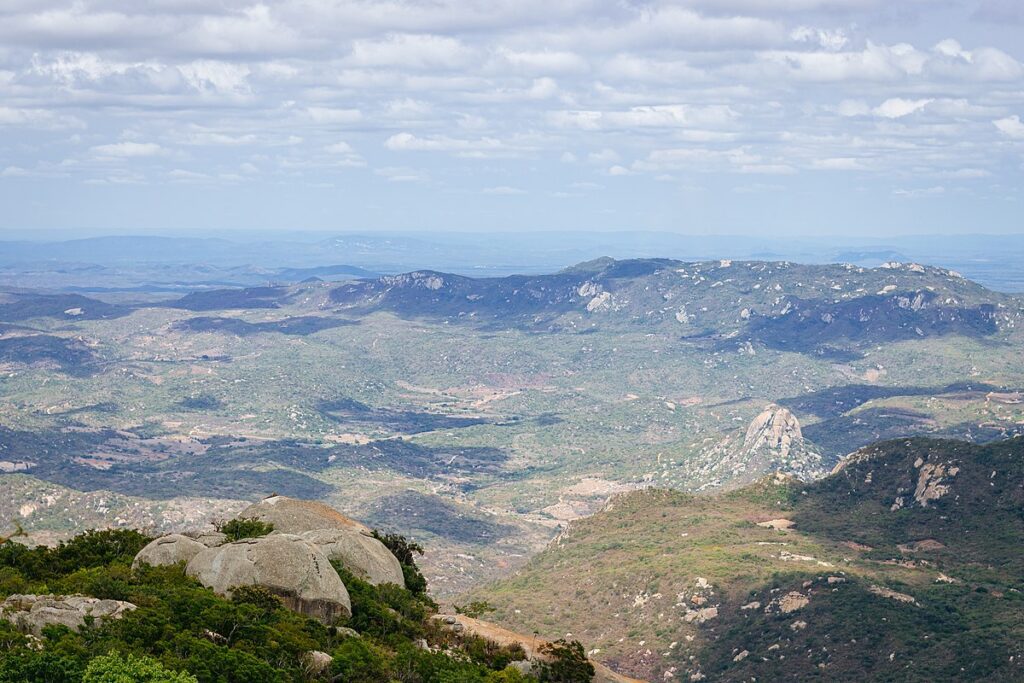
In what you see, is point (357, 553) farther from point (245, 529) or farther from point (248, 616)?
point (248, 616)

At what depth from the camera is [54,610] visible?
5403 centimetres

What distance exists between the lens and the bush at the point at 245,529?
71.2m

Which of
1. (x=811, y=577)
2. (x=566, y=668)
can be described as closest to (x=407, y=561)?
(x=566, y=668)

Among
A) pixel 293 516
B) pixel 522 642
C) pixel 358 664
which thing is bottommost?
pixel 522 642

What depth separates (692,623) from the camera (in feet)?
421

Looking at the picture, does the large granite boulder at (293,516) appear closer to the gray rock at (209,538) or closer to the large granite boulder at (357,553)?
Result: the large granite boulder at (357,553)

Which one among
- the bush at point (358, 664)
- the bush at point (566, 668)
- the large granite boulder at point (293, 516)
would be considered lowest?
the bush at point (566, 668)

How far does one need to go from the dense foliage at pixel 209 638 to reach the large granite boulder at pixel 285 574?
3.64 feet

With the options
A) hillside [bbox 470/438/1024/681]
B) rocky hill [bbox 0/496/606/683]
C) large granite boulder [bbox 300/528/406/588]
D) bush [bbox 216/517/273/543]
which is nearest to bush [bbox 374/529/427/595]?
rocky hill [bbox 0/496/606/683]

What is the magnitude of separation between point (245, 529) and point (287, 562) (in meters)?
10.2

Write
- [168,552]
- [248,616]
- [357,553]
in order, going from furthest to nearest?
[357,553], [168,552], [248,616]

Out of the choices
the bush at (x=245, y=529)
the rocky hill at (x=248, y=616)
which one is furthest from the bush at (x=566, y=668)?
the bush at (x=245, y=529)

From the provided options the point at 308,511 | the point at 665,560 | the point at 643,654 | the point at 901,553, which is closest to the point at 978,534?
the point at 901,553

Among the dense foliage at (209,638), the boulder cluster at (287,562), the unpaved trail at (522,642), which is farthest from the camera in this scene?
the unpaved trail at (522,642)
